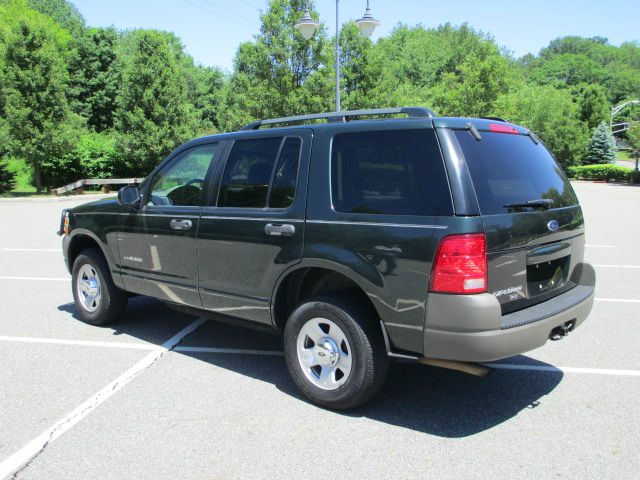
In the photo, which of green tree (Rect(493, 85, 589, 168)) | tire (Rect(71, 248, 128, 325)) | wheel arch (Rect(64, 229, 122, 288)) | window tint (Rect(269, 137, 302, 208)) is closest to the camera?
window tint (Rect(269, 137, 302, 208))

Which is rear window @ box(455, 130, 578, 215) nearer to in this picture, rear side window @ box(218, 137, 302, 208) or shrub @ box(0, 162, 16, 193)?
rear side window @ box(218, 137, 302, 208)

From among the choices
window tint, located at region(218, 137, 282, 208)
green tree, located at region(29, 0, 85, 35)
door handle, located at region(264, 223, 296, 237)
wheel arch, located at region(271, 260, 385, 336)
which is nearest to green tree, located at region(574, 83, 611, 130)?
green tree, located at region(29, 0, 85, 35)

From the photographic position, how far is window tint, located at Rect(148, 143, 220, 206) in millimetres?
4754

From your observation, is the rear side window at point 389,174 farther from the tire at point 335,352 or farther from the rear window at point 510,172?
the tire at point 335,352

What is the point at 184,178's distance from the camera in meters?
4.96

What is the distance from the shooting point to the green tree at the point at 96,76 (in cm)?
4475

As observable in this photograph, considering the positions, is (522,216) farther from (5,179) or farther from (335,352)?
(5,179)

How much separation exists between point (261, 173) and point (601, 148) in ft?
206

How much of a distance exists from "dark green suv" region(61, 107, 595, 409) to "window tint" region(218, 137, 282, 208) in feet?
0.04

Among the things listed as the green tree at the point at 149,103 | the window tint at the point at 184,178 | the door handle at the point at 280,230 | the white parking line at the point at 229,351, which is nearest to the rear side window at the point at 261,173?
the door handle at the point at 280,230

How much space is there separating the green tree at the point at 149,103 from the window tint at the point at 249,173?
26.9m

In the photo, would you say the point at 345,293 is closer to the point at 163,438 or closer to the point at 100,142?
the point at 163,438

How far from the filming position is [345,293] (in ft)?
12.6

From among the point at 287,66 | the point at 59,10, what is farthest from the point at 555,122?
the point at 59,10
